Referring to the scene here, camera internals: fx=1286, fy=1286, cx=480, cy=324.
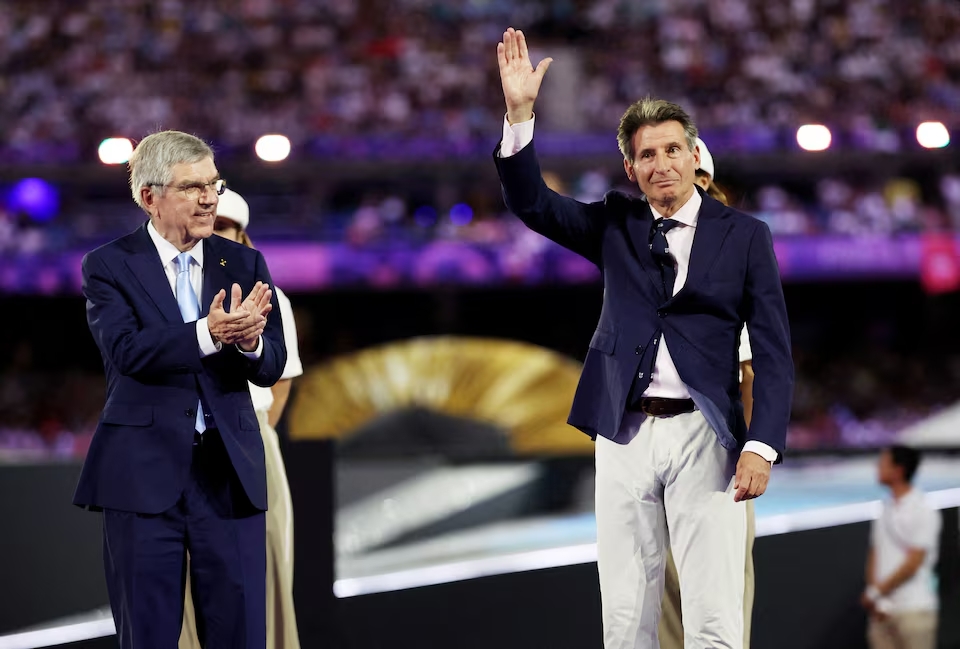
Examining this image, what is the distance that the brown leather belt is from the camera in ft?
9.07

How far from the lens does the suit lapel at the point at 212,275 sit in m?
2.63

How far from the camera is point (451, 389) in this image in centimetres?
966

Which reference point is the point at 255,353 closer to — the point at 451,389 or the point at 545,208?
the point at 545,208

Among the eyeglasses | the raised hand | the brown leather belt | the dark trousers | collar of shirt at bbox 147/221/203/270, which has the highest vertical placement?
the raised hand

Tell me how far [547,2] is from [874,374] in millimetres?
6428

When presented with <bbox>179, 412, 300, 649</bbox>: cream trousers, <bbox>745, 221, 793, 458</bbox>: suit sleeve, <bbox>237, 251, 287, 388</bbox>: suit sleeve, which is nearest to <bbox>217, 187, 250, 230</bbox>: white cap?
<bbox>179, 412, 300, 649</bbox>: cream trousers

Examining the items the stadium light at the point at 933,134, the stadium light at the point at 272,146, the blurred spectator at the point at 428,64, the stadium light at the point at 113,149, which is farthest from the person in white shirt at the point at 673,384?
the blurred spectator at the point at 428,64

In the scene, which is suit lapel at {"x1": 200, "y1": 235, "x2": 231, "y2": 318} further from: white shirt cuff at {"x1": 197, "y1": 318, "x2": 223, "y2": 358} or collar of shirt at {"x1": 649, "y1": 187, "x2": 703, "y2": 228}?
collar of shirt at {"x1": 649, "y1": 187, "x2": 703, "y2": 228}

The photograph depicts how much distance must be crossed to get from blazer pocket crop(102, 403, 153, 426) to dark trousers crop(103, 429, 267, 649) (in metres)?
0.11

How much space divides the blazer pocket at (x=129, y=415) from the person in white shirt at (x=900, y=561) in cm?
292

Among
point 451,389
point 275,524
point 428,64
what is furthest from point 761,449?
point 428,64

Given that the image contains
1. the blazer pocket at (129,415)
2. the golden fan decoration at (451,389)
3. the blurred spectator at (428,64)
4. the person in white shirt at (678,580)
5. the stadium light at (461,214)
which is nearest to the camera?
the blazer pocket at (129,415)

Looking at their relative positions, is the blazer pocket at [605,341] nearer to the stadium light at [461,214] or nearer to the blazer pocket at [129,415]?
the blazer pocket at [129,415]

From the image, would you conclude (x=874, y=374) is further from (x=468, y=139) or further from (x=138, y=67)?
(x=138, y=67)
